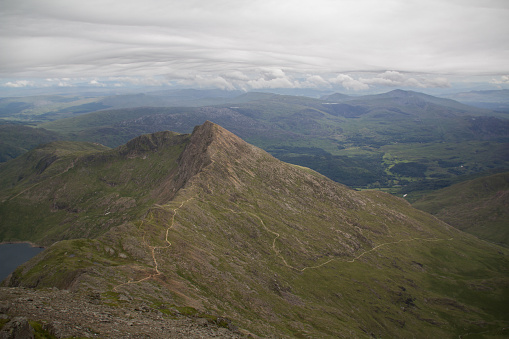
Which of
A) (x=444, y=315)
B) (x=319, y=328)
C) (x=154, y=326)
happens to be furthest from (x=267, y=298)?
(x=444, y=315)

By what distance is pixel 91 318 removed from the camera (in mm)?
63625

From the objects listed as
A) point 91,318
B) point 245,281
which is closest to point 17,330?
point 91,318

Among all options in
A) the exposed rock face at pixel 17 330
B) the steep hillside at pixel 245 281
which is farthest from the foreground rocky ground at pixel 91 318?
the steep hillside at pixel 245 281

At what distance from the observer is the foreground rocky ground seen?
56.3 metres

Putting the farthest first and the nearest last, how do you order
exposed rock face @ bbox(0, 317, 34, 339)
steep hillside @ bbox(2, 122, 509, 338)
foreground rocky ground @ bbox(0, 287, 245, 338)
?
steep hillside @ bbox(2, 122, 509, 338) → foreground rocky ground @ bbox(0, 287, 245, 338) → exposed rock face @ bbox(0, 317, 34, 339)

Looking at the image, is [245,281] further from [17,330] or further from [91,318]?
[17,330]

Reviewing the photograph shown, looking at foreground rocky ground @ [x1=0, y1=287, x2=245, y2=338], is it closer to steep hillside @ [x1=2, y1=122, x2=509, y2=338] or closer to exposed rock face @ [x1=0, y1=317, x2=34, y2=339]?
exposed rock face @ [x1=0, y1=317, x2=34, y2=339]

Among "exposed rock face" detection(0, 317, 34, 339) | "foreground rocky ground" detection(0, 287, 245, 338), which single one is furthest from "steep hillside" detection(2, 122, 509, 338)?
"exposed rock face" detection(0, 317, 34, 339)

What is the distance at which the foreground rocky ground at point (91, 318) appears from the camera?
185 feet

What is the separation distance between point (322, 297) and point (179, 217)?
90.3 metres

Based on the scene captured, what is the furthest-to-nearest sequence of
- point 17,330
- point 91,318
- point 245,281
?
point 245,281 → point 91,318 → point 17,330

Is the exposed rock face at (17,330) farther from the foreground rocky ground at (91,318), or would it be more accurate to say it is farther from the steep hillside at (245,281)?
the steep hillside at (245,281)

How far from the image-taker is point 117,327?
62.5 m

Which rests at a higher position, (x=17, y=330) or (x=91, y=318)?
(x=17, y=330)
